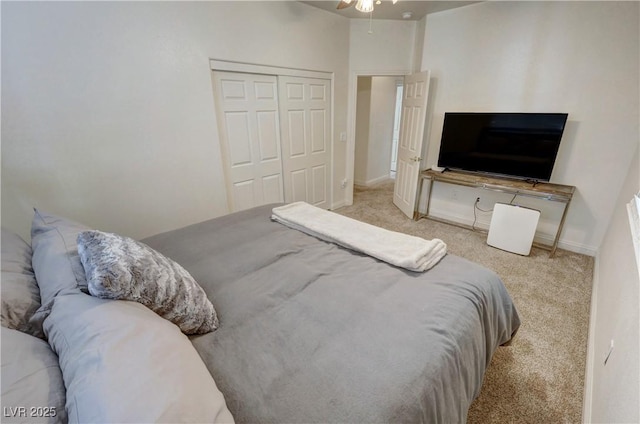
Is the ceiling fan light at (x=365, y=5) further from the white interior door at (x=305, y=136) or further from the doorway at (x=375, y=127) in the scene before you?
the doorway at (x=375, y=127)

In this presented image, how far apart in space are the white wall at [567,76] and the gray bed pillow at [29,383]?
390 centimetres

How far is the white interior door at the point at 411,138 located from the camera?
3.45 meters

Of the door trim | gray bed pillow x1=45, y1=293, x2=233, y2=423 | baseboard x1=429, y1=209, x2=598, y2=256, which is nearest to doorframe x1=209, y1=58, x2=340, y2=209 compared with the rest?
the door trim

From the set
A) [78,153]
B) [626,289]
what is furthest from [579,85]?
[78,153]

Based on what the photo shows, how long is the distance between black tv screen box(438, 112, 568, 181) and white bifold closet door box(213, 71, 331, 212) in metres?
1.63

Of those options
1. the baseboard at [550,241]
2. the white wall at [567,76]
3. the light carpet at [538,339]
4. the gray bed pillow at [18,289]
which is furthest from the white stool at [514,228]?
the gray bed pillow at [18,289]

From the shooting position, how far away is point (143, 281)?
90 cm

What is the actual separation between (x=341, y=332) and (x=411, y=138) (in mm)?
3281

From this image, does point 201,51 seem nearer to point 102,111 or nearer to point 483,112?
point 102,111

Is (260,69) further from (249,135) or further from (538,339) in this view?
(538,339)

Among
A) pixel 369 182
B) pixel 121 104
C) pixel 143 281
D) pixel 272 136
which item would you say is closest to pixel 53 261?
pixel 143 281

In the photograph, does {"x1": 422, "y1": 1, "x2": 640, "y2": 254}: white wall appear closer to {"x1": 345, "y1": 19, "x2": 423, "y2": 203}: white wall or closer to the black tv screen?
the black tv screen

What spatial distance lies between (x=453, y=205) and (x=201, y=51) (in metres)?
3.40

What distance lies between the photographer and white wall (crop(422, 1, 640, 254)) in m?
2.48
